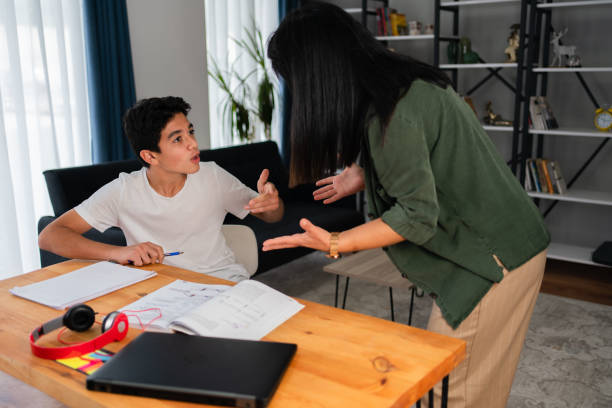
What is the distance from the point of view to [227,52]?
433cm

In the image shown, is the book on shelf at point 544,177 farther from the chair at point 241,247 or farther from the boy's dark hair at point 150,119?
the boy's dark hair at point 150,119

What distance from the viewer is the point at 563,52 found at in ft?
12.0

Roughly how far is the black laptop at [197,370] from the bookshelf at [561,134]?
3.25 metres

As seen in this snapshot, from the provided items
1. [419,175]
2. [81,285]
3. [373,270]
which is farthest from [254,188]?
[419,175]

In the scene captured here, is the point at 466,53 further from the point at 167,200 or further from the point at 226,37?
the point at 167,200

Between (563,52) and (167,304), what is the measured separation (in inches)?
135

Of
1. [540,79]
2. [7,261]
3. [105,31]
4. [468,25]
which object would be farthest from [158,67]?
[540,79]

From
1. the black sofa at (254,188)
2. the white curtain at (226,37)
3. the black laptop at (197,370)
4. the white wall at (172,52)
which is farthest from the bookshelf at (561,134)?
the black laptop at (197,370)

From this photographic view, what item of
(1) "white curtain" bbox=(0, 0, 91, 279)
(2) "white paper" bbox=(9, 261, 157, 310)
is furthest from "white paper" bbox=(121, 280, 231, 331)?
(1) "white curtain" bbox=(0, 0, 91, 279)

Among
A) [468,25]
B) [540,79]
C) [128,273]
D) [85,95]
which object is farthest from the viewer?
[468,25]

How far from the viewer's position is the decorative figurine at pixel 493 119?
3.95m

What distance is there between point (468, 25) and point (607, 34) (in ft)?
3.28

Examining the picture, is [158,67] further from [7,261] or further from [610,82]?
[610,82]

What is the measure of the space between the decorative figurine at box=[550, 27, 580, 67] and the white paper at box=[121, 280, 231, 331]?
3.23 meters
